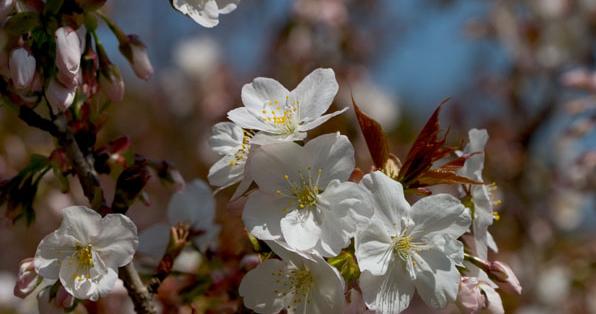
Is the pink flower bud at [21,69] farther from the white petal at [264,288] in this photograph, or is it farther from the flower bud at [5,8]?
the white petal at [264,288]

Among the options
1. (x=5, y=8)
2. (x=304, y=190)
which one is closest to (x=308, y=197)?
(x=304, y=190)

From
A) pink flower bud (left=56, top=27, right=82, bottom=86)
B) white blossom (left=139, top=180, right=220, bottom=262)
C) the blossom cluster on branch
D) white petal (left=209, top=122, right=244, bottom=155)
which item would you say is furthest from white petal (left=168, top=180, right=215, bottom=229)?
pink flower bud (left=56, top=27, right=82, bottom=86)

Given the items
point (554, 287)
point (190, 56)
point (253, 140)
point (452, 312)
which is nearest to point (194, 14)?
point (253, 140)

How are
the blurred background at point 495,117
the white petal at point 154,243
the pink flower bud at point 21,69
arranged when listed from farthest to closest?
the blurred background at point 495,117, the white petal at point 154,243, the pink flower bud at point 21,69

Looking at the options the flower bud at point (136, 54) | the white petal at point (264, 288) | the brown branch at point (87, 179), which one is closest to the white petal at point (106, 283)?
the brown branch at point (87, 179)

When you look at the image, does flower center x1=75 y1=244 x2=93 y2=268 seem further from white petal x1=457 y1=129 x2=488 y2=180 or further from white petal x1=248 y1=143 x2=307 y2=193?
white petal x1=457 y1=129 x2=488 y2=180

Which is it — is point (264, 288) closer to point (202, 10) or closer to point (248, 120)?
point (248, 120)
